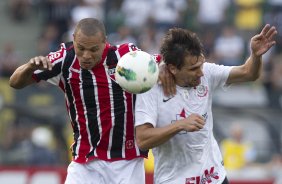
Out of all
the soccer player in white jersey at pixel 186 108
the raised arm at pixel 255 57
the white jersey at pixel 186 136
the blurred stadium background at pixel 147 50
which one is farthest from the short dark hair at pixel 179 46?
the blurred stadium background at pixel 147 50

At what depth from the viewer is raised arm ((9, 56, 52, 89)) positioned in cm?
755

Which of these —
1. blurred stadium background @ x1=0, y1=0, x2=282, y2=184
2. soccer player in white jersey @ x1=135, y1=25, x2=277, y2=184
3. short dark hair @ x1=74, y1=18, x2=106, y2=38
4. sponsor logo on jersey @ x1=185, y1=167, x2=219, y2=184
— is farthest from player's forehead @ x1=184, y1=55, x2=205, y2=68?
blurred stadium background @ x1=0, y1=0, x2=282, y2=184

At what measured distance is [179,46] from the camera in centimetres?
750

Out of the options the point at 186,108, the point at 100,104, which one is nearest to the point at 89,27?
the point at 100,104

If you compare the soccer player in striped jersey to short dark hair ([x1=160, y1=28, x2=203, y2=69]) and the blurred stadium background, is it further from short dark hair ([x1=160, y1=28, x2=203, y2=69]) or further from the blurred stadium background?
the blurred stadium background

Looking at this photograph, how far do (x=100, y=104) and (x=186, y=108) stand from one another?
0.89 metres

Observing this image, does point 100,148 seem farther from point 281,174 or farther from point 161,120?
point 281,174

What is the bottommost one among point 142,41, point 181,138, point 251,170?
point 251,170

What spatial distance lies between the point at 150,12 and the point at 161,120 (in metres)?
11.3

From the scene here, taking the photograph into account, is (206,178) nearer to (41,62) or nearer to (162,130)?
(162,130)

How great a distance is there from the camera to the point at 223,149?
1570cm

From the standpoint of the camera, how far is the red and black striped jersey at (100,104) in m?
8.11

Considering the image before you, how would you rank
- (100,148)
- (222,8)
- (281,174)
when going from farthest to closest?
(222,8)
(281,174)
(100,148)

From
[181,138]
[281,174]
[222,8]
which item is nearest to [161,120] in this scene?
[181,138]
